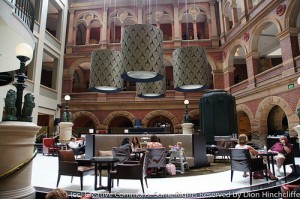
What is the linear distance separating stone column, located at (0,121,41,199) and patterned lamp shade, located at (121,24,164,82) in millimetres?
1871

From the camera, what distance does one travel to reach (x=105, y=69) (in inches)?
182

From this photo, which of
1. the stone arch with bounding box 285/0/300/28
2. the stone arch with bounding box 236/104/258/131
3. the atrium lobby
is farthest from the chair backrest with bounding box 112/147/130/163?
the stone arch with bounding box 285/0/300/28

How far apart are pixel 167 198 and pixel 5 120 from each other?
107 inches

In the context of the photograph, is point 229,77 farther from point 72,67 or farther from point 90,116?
point 72,67

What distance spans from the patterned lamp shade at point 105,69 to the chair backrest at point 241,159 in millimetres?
Result: 2882

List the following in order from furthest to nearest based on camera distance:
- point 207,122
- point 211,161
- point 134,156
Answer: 1. point 207,122
2. point 211,161
3. point 134,156

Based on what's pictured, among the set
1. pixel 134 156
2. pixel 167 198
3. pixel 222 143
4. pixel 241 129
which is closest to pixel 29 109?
pixel 167 198

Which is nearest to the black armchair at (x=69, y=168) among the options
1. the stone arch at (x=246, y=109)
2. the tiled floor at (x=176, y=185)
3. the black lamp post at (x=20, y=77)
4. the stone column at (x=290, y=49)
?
the tiled floor at (x=176, y=185)

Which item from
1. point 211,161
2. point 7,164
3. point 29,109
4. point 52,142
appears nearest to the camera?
point 7,164

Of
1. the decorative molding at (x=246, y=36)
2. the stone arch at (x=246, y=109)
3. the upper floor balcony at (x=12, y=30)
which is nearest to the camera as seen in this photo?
the upper floor balcony at (x=12, y=30)

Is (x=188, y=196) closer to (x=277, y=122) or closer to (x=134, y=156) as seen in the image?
(x=134, y=156)

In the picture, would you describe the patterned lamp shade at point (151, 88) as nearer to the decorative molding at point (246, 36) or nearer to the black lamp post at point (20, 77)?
the black lamp post at point (20, 77)

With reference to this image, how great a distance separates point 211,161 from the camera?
7.74m

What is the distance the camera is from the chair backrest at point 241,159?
15.3 feet
